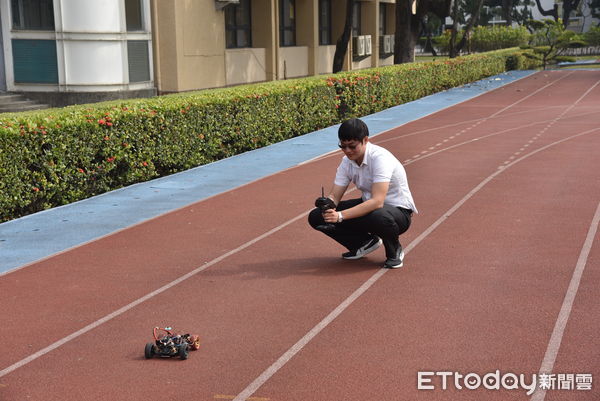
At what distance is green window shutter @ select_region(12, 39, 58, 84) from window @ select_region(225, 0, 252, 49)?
316 inches

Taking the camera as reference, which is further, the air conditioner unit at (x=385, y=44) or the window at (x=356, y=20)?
the air conditioner unit at (x=385, y=44)

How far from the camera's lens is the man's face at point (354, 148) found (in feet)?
26.7

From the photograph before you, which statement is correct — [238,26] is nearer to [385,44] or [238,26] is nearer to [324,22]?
[324,22]

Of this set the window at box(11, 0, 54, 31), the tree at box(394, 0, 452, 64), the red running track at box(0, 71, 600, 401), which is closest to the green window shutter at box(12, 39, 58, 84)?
the window at box(11, 0, 54, 31)

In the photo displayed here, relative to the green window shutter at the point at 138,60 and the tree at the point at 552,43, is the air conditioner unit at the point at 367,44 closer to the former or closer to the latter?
the tree at the point at 552,43

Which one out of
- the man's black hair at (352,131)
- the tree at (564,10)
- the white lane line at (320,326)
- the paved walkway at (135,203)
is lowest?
the paved walkway at (135,203)

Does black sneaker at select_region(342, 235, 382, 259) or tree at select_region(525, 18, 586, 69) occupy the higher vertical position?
tree at select_region(525, 18, 586, 69)

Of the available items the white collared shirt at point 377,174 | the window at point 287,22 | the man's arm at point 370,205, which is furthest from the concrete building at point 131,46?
the man's arm at point 370,205

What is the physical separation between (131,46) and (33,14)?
102 inches

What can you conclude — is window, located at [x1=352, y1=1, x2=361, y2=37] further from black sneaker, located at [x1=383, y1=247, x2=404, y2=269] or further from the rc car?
the rc car

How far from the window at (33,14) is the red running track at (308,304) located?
10340 millimetres

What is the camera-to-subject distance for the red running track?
5.83 metres

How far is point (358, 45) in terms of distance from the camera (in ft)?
129

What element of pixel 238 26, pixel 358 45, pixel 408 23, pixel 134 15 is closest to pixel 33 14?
pixel 134 15
